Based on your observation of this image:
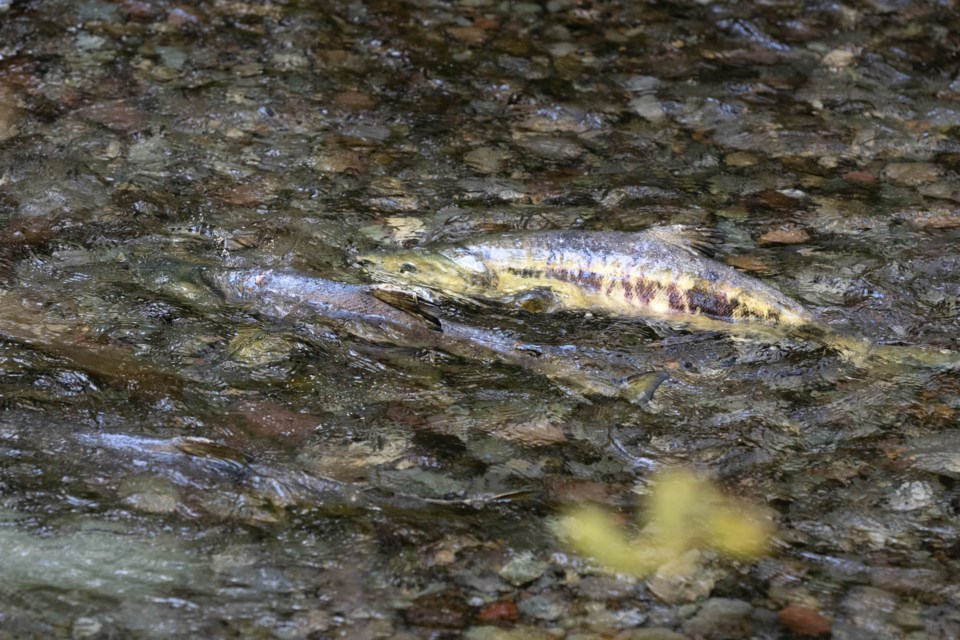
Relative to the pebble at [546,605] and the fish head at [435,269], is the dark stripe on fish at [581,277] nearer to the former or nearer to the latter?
A: the fish head at [435,269]

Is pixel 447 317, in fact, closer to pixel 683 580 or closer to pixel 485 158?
pixel 485 158

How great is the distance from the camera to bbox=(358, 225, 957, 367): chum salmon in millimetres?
4629

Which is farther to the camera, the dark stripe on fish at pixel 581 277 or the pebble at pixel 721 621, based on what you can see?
the dark stripe on fish at pixel 581 277

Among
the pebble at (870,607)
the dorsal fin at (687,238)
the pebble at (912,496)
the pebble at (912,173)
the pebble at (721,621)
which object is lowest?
the pebble at (721,621)

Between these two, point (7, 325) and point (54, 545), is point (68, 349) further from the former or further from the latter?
point (54, 545)

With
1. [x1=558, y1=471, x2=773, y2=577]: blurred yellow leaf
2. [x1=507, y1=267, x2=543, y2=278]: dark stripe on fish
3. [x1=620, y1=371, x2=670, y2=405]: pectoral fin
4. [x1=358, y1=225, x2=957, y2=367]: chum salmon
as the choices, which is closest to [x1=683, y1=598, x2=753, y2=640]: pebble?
[x1=558, y1=471, x2=773, y2=577]: blurred yellow leaf

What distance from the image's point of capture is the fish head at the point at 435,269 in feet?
15.8

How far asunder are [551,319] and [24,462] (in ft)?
7.22

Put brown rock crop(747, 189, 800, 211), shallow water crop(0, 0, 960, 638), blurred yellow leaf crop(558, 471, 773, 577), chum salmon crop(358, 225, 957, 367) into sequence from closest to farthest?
1. shallow water crop(0, 0, 960, 638)
2. blurred yellow leaf crop(558, 471, 773, 577)
3. chum salmon crop(358, 225, 957, 367)
4. brown rock crop(747, 189, 800, 211)

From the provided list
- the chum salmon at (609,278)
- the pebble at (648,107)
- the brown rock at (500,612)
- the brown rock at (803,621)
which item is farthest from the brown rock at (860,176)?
the brown rock at (500,612)

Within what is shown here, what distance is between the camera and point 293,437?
148 inches

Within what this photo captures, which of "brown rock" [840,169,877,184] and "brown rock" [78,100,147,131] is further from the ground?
"brown rock" [840,169,877,184]

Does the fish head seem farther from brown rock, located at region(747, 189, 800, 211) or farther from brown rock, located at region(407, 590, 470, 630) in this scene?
brown rock, located at region(407, 590, 470, 630)

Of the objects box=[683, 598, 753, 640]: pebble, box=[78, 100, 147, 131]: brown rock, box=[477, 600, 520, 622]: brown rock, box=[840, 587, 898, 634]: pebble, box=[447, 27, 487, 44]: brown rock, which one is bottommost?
box=[477, 600, 520, 622]: brown rock
